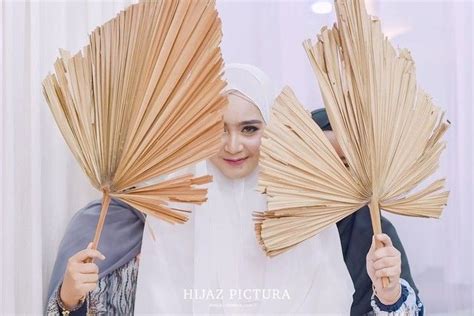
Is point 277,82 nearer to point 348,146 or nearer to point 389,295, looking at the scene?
point 348,146

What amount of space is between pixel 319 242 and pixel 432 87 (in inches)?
22.5

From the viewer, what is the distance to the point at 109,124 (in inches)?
45.5

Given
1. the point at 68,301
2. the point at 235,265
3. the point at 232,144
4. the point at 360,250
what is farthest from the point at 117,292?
the point at 360,250

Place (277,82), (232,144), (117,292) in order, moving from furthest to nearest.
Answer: (277,82) → (117,292) → (232,144)

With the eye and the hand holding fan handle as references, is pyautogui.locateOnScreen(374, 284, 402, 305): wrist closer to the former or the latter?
the hand holding fan handle

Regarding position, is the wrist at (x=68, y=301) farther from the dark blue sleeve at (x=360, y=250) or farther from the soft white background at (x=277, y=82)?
the dark blue sleeve at (x=360, y=250)

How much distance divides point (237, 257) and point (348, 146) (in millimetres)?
353

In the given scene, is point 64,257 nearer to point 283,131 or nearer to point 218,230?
point 218,230

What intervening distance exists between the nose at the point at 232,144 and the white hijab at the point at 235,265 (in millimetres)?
76

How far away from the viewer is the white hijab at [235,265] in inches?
49.4

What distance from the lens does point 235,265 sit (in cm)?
128

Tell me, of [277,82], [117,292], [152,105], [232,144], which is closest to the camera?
[152,105]

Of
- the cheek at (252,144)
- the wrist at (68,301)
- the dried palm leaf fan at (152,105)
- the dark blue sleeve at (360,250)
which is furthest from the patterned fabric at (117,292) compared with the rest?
the dark blue sleeve at (360,250)

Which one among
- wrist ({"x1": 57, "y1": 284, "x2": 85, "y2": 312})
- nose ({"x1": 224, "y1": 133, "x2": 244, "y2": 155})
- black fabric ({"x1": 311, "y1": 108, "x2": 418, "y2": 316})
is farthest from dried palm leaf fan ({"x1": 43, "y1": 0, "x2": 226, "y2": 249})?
black fabric ({"x1": 311, "y1": 108, "x2": 418, "y2": 316})
